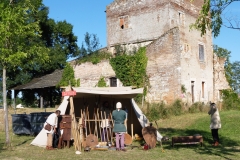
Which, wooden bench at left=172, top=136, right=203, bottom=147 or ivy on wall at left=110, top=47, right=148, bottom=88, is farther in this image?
ivy on wall at left=110, top=47, right=148, bottom=88

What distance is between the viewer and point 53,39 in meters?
40.4

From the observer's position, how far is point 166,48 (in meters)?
23.4

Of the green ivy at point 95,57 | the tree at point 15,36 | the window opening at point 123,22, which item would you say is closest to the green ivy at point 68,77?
the green ivy at point 95,57

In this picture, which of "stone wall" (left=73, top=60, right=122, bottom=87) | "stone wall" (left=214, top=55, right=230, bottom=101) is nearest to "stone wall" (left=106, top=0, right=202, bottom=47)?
"stone wall" (left=73, top=60, right=122, bottom=87)

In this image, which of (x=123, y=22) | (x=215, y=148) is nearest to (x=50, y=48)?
(x=123, y=22)

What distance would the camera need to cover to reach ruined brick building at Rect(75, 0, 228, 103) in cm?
2338

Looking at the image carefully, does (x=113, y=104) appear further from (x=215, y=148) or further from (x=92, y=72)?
(x=92, y=72)

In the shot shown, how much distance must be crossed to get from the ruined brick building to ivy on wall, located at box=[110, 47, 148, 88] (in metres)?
0.46

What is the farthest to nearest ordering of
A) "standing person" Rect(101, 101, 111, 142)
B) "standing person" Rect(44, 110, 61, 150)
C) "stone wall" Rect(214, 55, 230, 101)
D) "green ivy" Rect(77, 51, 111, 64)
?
"stone wall" Rect(214, 55, 230, 101) → "green ivy" Rect(77, 51, 111, 64) → "standing person" Rect(101, 101, 111, 142) → "standing person" Rect(44, 110, 61, 150)

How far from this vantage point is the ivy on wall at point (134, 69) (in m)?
23.9

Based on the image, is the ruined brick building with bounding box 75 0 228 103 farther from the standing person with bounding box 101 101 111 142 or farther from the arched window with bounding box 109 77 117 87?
the standing person with bounding box 101 101 111 142

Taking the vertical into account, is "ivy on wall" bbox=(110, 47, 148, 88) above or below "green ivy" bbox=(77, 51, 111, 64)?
below

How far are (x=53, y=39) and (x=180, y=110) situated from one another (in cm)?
2336

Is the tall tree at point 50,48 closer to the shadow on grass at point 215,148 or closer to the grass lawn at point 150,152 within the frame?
the grass lawn at point 150,152
